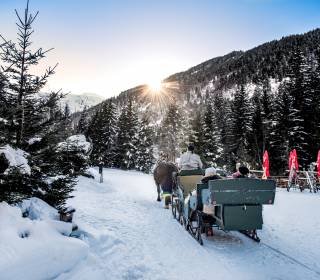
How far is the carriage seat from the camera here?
1034cm

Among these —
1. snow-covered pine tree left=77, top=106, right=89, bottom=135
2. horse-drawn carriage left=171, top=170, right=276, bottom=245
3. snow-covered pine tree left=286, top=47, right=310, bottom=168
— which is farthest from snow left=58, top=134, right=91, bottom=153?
snow-covered pine tree left=286, top=47, right=310, bottom=168

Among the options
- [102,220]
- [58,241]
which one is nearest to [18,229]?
[58,241]

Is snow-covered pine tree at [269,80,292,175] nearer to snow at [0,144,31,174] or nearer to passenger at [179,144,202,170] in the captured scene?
passenger at [179,144,202,170]

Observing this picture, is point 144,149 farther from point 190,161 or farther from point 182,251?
point 182,251

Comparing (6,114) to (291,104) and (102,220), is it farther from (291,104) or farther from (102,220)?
(291,104)

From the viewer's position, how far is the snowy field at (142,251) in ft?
15.8

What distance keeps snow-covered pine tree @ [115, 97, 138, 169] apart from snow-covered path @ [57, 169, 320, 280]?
1549 inches

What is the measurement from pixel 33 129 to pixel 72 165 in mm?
1304

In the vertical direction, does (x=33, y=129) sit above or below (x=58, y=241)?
above

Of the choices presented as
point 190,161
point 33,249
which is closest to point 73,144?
point 33,249

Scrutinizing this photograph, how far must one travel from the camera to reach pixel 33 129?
274 inches

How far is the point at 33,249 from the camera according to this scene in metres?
4.82

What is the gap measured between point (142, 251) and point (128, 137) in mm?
43959

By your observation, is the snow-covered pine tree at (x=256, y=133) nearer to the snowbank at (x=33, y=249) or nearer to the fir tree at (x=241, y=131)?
the fir tree at (x=241, y=131)
